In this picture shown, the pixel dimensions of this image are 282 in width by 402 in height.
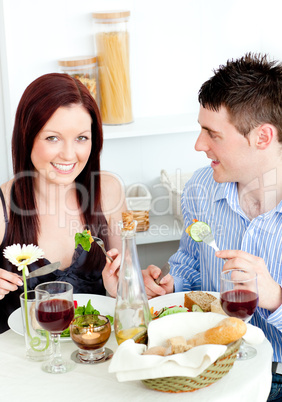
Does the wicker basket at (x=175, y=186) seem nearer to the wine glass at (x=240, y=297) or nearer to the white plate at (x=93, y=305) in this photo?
the white plate at (x=93, y=305)

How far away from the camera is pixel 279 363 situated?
1.77 metres

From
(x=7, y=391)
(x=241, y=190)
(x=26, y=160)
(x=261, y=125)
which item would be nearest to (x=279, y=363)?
(x=241, y=190)

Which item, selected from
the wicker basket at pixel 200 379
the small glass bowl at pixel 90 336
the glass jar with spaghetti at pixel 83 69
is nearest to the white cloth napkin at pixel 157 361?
the wicker basket at pixel 200 379

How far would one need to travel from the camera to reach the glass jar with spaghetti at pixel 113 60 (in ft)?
9.18

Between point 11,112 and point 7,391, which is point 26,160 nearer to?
point 11,112

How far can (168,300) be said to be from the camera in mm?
1735

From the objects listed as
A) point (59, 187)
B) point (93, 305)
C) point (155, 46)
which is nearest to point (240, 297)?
point (93, 305)

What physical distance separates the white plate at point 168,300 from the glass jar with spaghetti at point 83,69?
1.33 metres

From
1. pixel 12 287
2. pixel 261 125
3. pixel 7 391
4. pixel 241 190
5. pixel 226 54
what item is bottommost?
pixel 7 391

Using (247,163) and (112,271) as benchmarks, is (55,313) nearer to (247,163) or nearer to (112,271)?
(112,271)

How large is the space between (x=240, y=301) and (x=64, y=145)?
914 millimetres

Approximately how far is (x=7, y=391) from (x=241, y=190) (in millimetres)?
974

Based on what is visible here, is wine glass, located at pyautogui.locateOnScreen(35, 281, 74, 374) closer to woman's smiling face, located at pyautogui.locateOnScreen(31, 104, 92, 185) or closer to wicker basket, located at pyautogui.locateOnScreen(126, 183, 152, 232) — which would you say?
woman's smiling face, located at pyautogui.locateOnScreen(31, 104, 92, 185)

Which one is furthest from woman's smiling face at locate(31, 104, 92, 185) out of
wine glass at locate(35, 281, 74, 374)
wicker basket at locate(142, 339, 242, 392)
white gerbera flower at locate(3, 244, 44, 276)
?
wicker basket at locate(142, 339, 242, 392)
